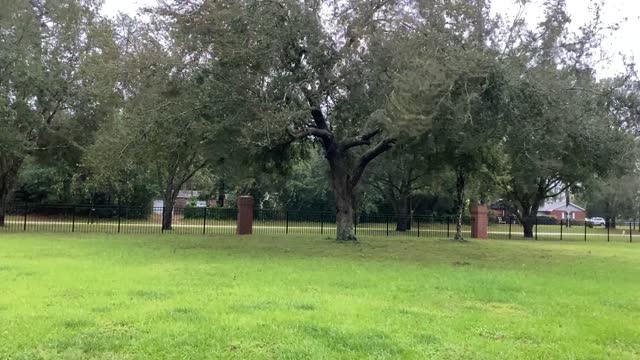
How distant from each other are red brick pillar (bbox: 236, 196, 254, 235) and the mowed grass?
13.9 meters

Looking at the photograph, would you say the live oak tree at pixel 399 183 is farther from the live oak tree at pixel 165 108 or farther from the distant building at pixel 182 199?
the live oak tree at pixel 165 108

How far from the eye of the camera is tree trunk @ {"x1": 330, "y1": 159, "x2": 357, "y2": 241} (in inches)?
943

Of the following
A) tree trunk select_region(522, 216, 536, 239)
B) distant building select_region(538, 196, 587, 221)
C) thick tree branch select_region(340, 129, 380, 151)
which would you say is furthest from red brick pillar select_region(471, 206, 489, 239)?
distant building select_region(538, 196, 587, 221)

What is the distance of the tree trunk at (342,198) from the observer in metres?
24.0

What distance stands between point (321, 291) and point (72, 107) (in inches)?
900

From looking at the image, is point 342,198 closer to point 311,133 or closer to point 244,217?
point 311,133

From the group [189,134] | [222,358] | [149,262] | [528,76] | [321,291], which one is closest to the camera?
[222,358]

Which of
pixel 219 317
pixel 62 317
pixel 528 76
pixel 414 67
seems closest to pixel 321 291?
pixel 219 317

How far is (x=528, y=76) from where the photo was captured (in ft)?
52.7

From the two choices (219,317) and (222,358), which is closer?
(222,358)

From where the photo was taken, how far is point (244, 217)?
96.9 ft

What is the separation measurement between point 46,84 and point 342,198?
1410 cm

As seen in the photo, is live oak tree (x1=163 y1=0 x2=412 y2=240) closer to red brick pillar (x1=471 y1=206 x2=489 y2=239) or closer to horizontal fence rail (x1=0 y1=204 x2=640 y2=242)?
horizontal fence rail (x1=0 y1=204 x2=640 y2=242)

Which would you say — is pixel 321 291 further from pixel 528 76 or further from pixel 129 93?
pixel 129 93
